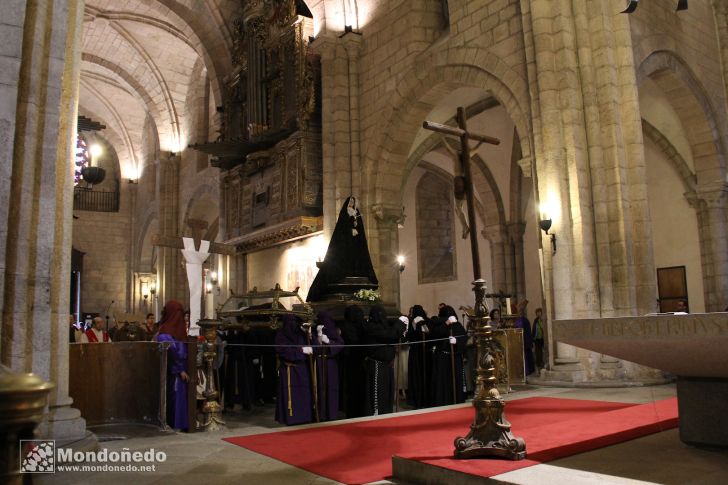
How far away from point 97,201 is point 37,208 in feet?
83.6

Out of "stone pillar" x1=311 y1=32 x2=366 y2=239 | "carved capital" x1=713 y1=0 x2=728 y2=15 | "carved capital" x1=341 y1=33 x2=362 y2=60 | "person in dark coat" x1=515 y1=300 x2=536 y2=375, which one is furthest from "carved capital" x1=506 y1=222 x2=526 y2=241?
"carved capital" x1=713 y1=0 x2=728 y2=15

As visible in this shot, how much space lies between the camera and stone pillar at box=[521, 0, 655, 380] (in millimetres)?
9219

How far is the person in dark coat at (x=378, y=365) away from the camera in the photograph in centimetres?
753

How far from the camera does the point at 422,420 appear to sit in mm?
6227

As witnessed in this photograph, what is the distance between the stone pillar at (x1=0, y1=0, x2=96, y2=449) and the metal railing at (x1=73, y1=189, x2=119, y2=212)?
24.5 meters

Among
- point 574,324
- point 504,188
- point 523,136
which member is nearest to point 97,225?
point 504,188

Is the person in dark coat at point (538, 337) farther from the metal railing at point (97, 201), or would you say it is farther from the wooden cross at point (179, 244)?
the metal railing at point (97, 201)

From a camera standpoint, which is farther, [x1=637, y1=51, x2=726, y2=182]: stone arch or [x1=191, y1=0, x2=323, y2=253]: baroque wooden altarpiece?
[x1=191, y1=0, x2=323, y2=253]: baroque wooden altarpiece

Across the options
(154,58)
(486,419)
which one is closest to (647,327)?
(486,419)

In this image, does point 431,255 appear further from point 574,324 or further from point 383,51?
point 574,324

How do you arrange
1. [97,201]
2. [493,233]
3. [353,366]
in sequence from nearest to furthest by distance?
[353,366] → [493,233] → [97,201]

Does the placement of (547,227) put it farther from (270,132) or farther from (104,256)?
(104,256)

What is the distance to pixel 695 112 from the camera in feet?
41.1

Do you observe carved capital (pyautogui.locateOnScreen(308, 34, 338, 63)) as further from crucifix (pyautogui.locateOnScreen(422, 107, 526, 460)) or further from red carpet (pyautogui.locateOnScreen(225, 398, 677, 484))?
crucifix (pyautogui.locateOnScreen(422, 107, 526, 460))
